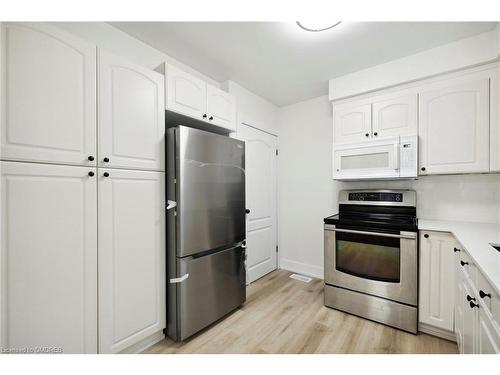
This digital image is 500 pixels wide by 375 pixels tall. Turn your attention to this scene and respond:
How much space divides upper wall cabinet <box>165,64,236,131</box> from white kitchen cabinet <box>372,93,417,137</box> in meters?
1.44

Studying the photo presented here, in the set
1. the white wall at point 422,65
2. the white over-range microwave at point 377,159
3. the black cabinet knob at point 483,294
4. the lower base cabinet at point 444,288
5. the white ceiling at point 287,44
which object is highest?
the white ceiling at point 287,44

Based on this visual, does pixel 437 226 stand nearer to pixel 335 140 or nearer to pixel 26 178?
pixel 335 140

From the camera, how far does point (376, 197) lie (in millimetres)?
2293

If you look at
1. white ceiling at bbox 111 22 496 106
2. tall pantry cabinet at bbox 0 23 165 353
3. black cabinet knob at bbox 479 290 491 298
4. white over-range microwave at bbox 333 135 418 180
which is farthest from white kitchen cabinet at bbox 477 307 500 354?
white ceiling at bbox 111 22 496 106

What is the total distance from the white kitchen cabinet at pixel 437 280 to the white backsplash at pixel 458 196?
588 mm

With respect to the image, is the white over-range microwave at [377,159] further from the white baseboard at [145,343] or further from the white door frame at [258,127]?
the white baseboard at [145,343]

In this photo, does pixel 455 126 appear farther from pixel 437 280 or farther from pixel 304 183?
pixel 304 183

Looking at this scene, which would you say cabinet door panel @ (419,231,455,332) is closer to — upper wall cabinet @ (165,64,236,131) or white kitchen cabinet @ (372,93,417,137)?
white kitchen cabinet @ (372,93,417,137)

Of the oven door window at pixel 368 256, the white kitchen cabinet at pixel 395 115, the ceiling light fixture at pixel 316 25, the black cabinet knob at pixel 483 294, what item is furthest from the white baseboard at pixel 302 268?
the ceiling light fixture at pixel 316 25

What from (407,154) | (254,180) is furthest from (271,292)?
(407,154)

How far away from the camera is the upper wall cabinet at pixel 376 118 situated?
6.70 feet

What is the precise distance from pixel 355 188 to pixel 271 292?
156 centimetres

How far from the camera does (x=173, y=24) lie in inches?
64.5

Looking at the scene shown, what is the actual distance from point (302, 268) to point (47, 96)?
10.1 feet
